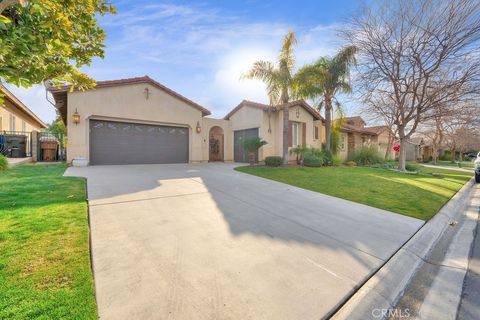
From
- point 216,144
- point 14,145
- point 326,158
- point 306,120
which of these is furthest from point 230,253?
point 14,145

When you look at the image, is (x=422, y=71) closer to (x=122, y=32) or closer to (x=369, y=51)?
(x=369, y=51)

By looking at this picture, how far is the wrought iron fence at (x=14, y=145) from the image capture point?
37.8 ft

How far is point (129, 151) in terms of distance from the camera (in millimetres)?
12289

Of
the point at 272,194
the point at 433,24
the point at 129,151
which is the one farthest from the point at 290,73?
the point at 129,151

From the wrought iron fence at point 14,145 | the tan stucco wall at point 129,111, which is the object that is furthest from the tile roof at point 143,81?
the wrought iron fence at point 14,145

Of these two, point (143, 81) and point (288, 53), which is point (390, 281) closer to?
point (288, 53)

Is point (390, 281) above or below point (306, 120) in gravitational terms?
below

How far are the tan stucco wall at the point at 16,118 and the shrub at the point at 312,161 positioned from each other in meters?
16.6

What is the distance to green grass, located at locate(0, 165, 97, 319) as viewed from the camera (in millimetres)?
1659

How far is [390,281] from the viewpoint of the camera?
2482 mm

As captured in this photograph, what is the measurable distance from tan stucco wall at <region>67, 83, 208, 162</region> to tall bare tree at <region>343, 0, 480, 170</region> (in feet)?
37.2

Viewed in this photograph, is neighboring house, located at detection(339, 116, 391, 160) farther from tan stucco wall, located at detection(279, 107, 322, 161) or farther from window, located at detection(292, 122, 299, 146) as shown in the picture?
window, located at detection(292, 122, 299, 146)

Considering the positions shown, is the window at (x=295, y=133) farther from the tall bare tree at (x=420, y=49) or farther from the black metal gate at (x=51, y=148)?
the black metal gate at (x=51, y=148)

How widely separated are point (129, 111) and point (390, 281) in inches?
521
